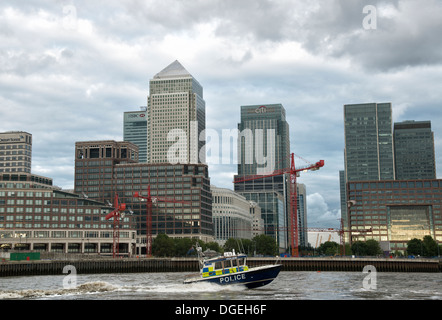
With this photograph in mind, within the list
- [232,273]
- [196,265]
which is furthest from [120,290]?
[196,265]

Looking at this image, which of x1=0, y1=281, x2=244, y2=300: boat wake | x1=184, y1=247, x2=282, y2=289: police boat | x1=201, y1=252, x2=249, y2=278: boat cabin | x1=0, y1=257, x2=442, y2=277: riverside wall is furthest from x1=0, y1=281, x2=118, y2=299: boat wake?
x1=0, y1=257, x2=442, y2=277: riverside wall

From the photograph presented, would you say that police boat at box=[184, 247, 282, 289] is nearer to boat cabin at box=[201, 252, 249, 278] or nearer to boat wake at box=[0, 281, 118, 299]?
boat cabin at box=[201, 252, 249, 278]

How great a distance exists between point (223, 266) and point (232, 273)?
1.50m

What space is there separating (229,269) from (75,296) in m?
18.1

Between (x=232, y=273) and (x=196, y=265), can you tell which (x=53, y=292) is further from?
(x=196, y=265)

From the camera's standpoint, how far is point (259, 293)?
187 ft

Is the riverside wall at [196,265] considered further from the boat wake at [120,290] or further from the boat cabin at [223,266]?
the boat cabin at [223,266]

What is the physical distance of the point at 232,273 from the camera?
61.0 meters

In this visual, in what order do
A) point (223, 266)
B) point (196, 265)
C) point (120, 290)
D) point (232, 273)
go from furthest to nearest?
point (196, 265) < point (223, 266) < point (232, 273) < point (120, 290)

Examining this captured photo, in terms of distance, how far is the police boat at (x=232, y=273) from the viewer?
199 ft
